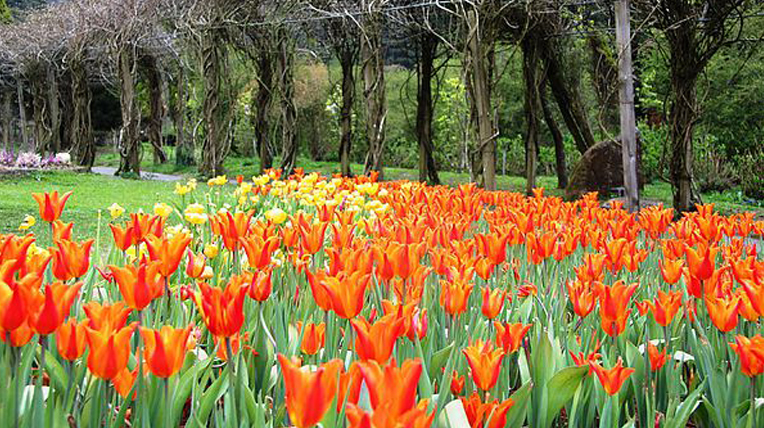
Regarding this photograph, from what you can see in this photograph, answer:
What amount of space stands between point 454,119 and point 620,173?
1523cm

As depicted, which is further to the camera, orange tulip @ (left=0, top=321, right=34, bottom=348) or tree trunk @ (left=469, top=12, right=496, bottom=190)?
tree trunk @ (left=469, top=12, right=496, bottom=190)

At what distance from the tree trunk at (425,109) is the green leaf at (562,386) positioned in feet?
36.3

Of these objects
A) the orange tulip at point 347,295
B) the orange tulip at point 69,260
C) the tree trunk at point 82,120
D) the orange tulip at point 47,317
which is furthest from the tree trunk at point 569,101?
the tree trunk at point 82,120

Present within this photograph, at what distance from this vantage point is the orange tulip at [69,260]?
5.04 feet

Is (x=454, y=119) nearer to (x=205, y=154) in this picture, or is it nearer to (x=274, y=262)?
(x=205, y=154)

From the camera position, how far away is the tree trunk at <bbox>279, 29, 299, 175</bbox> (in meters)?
13.9

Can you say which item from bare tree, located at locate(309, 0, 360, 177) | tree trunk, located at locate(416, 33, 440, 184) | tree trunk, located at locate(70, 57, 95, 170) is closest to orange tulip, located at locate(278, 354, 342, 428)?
tree trunk, located at locate(416, 33, 440, 184)

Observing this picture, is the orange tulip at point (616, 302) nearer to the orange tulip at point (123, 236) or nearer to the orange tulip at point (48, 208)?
the orange tulip at point (123, 236)

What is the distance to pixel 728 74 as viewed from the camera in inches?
675

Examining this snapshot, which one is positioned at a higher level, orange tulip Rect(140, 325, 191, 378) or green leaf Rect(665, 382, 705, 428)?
orange tulip Rect(140, 325, 191, 378)

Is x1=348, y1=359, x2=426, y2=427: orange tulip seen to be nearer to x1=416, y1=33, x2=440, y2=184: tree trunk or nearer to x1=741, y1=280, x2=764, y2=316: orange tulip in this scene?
x1=741, y1=280, x2=764, y2=316: orange tulip

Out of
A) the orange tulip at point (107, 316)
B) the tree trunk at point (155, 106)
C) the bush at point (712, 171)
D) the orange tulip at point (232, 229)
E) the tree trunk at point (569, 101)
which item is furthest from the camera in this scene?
the tree trunk at point (155, 106)

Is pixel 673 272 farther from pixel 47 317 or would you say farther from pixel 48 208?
pixel 48 208

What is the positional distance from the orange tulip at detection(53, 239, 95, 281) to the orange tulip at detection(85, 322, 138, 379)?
25.2 inches
